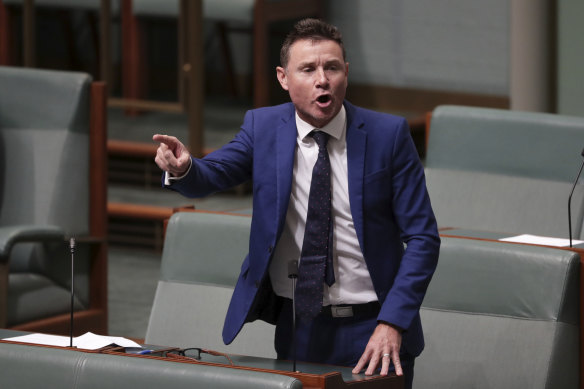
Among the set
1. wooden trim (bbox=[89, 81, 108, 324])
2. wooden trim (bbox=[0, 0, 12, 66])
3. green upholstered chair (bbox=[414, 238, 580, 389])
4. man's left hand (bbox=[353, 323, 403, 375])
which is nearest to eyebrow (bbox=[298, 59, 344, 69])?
Result: man's left hand (bbox=[353, 323, 403, 375])

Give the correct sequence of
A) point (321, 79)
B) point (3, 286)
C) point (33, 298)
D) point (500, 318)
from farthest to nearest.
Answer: point (33, 298), point (3, 286), point (500, 318), point (321, 79)

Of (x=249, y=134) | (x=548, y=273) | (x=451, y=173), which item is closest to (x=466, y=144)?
(x=451, y=173)

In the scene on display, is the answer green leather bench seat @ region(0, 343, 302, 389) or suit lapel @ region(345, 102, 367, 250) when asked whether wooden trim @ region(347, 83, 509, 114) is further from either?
green leather bench seat @ region(0, 343, 302, 389)

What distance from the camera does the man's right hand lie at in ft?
6.45

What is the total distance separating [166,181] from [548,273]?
962 mm

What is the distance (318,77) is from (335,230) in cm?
27

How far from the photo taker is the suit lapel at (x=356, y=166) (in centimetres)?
204

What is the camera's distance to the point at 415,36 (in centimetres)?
587

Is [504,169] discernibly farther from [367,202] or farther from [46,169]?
[367,202]

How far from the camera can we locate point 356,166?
2.05m

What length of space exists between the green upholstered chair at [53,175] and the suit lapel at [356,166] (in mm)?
1548

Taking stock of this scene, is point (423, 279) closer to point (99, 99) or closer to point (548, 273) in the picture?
point (548, 273)

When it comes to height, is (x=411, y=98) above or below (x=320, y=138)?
above

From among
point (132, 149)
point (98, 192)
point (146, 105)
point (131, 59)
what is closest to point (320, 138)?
point (98, 192)
